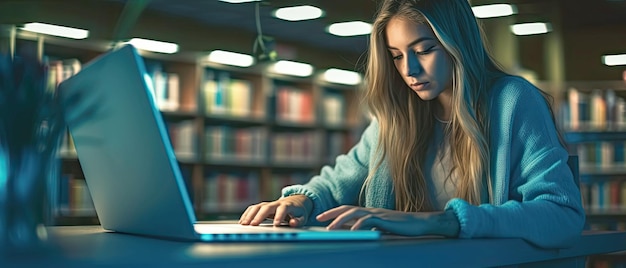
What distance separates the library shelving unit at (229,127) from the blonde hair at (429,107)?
357cm

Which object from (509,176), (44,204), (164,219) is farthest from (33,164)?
(509,176)

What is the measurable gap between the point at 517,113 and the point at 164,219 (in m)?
0.62

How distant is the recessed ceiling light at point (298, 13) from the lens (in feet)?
21.7

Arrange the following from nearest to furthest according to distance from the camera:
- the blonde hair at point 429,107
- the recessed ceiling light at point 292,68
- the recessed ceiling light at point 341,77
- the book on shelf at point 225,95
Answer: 1. the blonde hair at point 429,107
2. the book on shelf at point 225,95
3. the recessed ceiling light at point 292,68
4. the recessed ceiling light at point 341,77

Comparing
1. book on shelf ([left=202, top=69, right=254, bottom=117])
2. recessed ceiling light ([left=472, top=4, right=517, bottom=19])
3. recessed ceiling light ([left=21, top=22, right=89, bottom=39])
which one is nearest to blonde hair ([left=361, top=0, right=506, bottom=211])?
recessed ceiling light ([left=21, top=22, right=89, bottom=39])

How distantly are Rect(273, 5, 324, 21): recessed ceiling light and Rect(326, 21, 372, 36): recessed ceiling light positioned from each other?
1.08 ft

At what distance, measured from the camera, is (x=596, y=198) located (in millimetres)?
6312

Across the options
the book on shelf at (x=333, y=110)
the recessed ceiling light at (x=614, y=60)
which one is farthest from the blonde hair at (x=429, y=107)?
the recessed ceiling light at (x=614, y=60)

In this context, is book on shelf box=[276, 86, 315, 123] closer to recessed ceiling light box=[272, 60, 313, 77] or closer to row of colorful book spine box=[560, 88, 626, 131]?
recessed ceiling light box=[272, 60, 313, 77]

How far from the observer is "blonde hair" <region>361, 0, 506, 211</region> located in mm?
1270

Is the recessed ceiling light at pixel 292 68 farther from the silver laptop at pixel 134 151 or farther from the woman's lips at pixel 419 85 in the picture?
the silver laptop at pixel 134 151

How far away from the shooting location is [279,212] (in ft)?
3.79

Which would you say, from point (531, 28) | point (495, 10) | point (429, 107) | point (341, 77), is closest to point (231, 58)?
point (341, 77)

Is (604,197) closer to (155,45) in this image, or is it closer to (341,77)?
(341,77)
